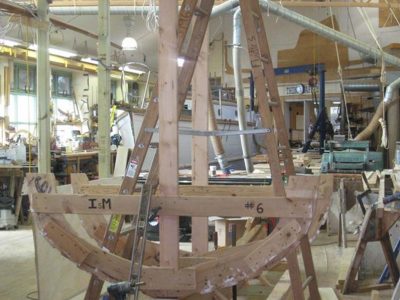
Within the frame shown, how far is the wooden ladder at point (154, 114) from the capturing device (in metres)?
2.13

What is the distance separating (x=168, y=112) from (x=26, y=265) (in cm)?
391

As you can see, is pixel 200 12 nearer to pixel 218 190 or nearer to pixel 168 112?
pixel 168 112

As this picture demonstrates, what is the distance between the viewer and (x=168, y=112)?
1.82m

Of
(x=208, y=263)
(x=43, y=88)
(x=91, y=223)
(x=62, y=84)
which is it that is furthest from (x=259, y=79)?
(x=62, y=84)

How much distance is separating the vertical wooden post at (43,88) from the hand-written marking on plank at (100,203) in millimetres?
3044

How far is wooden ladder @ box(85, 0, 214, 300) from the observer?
213 centimetres

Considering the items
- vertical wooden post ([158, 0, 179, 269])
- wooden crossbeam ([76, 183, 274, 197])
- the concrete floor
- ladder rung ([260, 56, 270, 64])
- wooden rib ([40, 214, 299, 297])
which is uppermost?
ladder rung ([260, 56, 270, 64])

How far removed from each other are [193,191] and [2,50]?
31.2 ft

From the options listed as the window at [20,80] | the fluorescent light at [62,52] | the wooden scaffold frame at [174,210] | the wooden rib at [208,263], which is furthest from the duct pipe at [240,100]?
the window at [20,80]

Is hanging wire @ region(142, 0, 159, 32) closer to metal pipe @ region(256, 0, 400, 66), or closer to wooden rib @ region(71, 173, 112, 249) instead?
wooden rib @ region(71, 173, 112, 249)

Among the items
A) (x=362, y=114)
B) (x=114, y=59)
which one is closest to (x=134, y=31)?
(x=114, y=59)

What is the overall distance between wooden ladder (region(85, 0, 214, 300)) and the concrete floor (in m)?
2.11

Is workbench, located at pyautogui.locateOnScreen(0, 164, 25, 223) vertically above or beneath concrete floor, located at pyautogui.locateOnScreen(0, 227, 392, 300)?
above

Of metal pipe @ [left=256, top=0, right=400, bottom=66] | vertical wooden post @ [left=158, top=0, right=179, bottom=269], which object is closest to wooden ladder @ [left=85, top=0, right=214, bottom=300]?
vertical wooden post @ [left=158, top=0, right=179, bottom=269]
